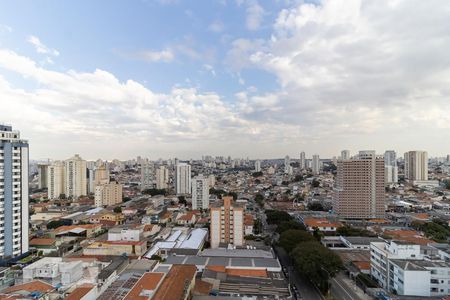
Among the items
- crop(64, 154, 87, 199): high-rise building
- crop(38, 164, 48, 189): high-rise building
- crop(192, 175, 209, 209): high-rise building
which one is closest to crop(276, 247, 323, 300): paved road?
crop(192, 175, 209, 209): high-rise building

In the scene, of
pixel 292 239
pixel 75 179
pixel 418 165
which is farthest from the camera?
pixel 418 165

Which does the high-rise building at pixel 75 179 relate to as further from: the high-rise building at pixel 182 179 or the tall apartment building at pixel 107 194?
the high-rise building at pixel 182 179

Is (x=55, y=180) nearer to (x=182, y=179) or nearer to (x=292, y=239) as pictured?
(x=182, y=179)

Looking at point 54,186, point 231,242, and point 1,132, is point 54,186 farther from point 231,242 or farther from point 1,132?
point 231,242

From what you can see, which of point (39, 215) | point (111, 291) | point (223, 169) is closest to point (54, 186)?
point (39, 215)

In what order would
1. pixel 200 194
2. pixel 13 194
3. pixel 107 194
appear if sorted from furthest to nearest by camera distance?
pixel 107 194, pixel 200 194, pixel 13 194

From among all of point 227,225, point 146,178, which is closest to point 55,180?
point 146,178
